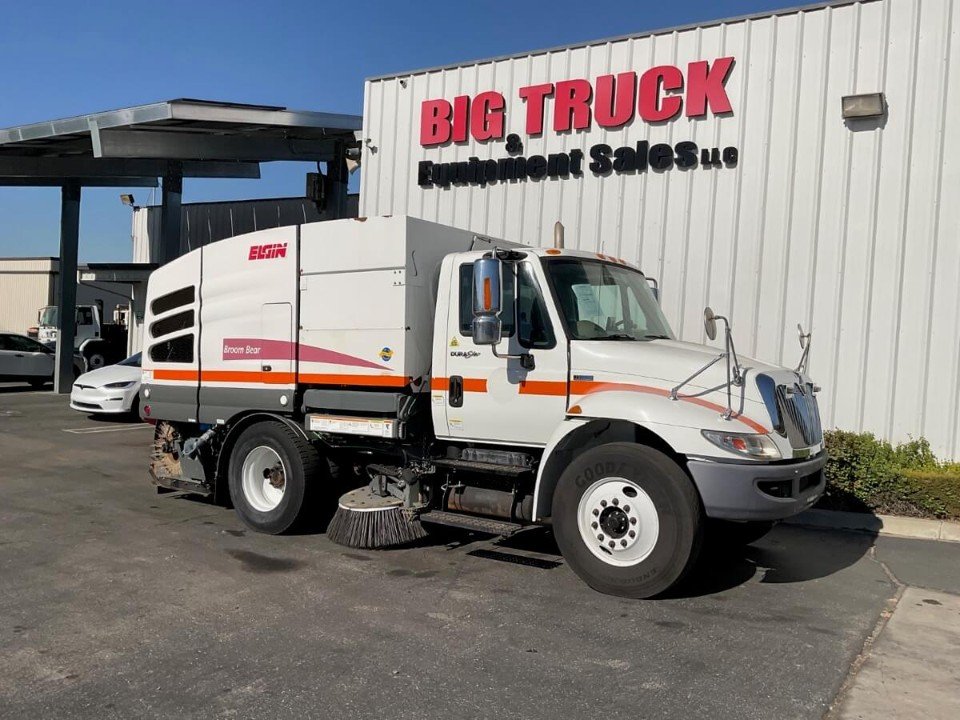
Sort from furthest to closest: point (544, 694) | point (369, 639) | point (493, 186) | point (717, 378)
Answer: point (493, 186) < point (717, 378) < point (369, 639) < point (544, 694)

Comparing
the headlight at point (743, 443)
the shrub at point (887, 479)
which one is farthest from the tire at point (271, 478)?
the shrub at point (887, 479)

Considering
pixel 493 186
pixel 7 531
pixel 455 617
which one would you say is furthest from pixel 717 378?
pixel 493 186

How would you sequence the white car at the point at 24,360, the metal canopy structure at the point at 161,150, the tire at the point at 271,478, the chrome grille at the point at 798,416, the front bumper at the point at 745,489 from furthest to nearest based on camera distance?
the white car at the point at 24,360
the metal canopy structure at the point at 161,150
the tire at the point at 271,478
the chrome grille at the point at 798,416
the front bumper at the point at 745,489

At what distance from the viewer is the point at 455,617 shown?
5039 mm

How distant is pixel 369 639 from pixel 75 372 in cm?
2075

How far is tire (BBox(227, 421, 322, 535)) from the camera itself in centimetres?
704

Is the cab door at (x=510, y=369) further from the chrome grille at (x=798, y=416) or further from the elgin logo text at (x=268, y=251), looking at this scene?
the elgin logo text at (x=268, y=251)

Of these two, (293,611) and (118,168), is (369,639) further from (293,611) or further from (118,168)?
(118,168)

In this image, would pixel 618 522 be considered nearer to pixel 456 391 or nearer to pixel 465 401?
pixel 465 401

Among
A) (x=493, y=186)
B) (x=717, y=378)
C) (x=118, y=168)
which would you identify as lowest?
→ (x=717, y=378)

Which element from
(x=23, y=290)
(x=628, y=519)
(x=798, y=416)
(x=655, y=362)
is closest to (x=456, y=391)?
(x=655, y=362)

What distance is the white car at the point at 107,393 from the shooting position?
14711 mm

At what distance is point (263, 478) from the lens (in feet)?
24.7

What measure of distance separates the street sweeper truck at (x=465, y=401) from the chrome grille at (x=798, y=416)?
21 millimetres
